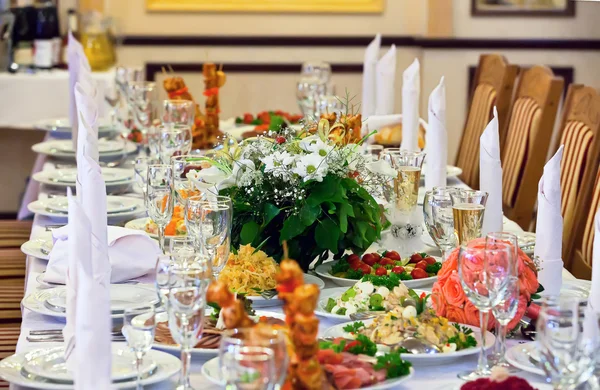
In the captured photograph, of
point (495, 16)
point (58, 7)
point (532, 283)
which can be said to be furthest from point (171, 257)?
point (495, 16)

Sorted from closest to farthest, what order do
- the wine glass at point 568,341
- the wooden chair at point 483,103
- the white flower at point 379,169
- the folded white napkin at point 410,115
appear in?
1. the wine glass at point 568,341
2. the white flower at point 379,169
3. the folded white napkin at point 410,115
4. the wooden chair at point 483,103

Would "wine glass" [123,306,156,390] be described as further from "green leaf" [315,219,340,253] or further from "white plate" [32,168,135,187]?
"white plate" [32,168,135,187]

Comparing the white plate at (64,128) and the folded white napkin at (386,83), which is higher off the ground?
the folded white napkin at (386,83)

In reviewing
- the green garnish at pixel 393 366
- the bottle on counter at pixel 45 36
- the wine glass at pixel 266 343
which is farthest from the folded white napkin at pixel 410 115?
the bottle on counter at pixel 45 36

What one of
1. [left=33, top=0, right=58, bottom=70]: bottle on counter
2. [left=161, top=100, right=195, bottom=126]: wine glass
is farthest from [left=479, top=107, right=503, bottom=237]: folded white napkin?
[left=33, top=0, right=58, bottom=70]: bottle on counter

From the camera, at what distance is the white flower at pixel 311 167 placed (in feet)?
6.33

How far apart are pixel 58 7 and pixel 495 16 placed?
2.46m

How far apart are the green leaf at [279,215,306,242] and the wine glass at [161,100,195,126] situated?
55.7 inches

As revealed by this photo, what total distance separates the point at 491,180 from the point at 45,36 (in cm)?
339

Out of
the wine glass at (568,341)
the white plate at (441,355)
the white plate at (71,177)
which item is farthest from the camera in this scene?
the white plate at (71,177)

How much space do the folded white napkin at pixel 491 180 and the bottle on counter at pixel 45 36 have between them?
3.15 m

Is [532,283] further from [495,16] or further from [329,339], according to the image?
[495,16]

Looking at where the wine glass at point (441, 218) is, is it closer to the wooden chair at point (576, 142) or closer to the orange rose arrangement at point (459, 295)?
the orange rose arrangement at point (459, 295)

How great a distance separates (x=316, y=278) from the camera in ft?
6.41
